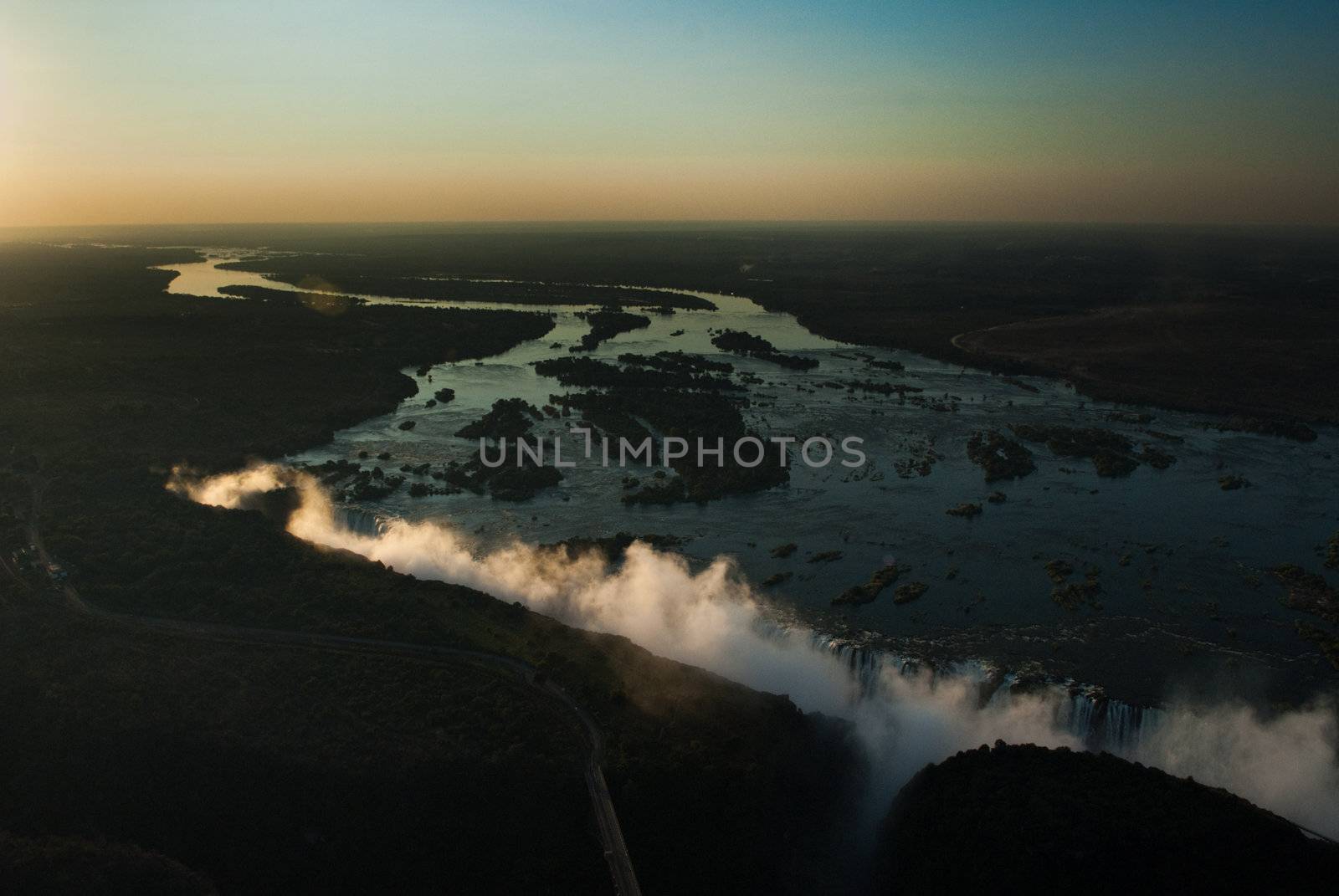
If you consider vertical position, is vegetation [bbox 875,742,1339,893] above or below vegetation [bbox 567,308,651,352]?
below

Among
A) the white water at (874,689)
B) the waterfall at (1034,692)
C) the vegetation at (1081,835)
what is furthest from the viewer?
the waterfall at (1034,692)

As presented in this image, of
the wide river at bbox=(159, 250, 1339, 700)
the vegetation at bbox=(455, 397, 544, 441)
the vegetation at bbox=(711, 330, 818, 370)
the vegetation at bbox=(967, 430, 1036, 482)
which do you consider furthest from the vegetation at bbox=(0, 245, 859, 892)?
the vegetation at bbox=(711, 330, 818, 370)

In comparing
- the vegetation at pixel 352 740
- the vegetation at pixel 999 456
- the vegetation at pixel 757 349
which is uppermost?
the vegetation at pixel 757 349

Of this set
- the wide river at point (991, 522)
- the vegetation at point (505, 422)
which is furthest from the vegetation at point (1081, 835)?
the vegetation at point (505, 422)

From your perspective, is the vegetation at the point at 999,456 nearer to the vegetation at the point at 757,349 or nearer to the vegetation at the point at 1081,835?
the vegetation at the point at 1081,835

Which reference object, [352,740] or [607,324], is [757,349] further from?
[352,740]

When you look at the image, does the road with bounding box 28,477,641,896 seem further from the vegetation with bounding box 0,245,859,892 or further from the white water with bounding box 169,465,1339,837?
the white water with bounding box 169,465,1339,837
